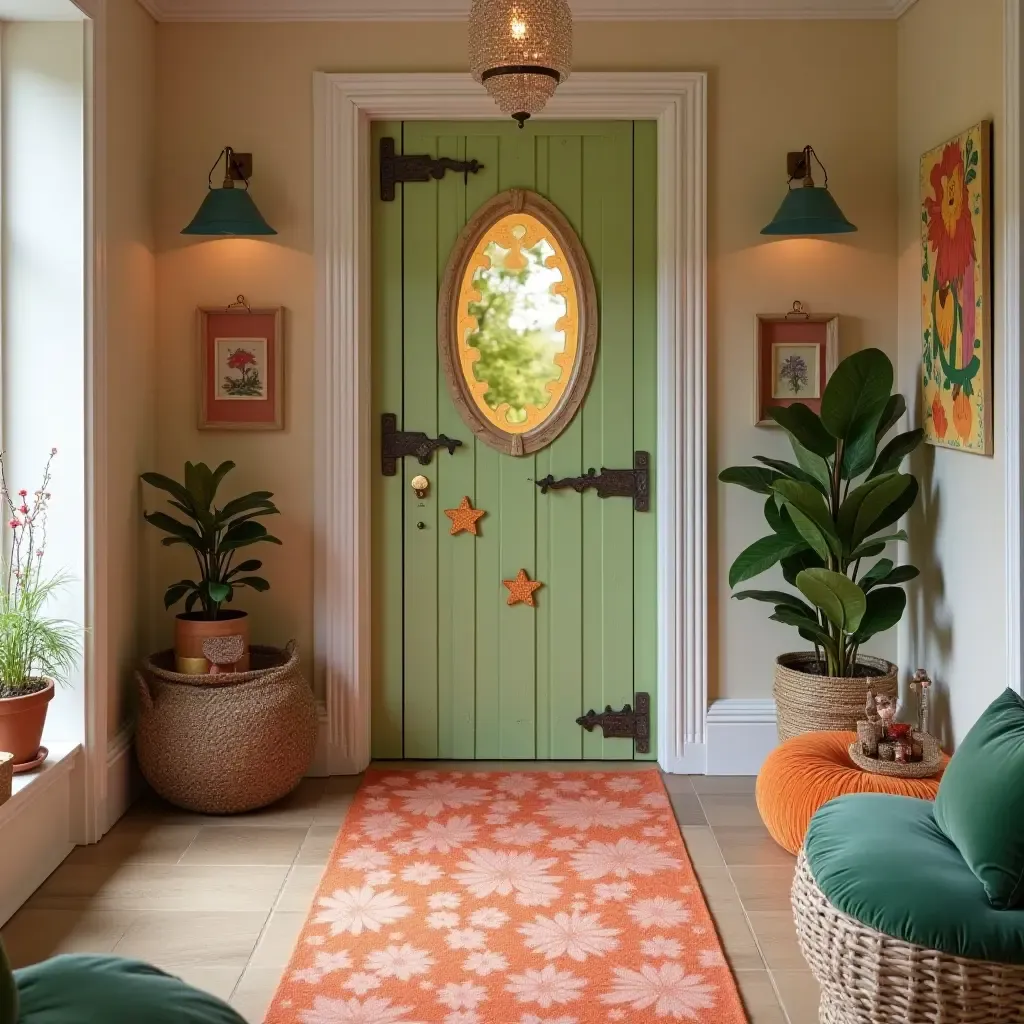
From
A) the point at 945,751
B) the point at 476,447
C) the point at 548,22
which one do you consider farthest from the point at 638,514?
the point at 548,22

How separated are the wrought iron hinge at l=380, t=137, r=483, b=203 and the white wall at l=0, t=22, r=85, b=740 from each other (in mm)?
1099

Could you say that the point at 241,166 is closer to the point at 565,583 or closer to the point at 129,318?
the point at 129,318

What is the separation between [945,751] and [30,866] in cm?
262

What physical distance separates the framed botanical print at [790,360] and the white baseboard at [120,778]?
2.27 m

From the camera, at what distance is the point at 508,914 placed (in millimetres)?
3273

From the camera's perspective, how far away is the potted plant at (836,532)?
3883 mm

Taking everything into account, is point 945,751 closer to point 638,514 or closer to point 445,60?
point 638,514

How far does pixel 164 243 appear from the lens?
14.4 ft

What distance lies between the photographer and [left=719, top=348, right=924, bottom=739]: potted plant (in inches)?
153

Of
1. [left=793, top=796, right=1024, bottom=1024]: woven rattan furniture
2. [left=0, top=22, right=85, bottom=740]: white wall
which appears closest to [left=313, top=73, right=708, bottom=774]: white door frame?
[left=0, top=22, right=85, bottom=740]: white wall

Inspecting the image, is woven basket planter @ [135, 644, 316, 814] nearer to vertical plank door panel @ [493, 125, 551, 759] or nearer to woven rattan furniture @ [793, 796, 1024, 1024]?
vertical plank door panel @ [493, 125, 551, 759]

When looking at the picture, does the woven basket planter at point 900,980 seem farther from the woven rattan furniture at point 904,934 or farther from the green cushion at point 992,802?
the green cushion at point 992,802

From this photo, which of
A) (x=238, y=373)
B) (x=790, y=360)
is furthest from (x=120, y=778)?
(x=790, y=360)

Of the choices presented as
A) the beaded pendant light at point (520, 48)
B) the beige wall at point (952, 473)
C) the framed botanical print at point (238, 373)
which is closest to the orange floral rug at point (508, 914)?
the beige wall at point (952, 473)
